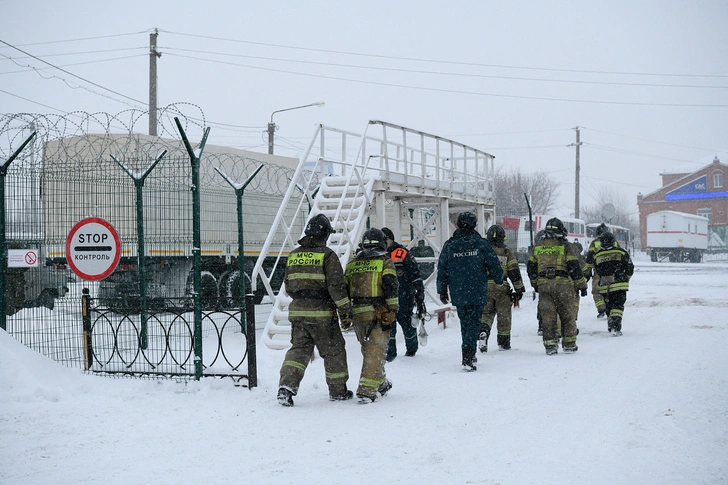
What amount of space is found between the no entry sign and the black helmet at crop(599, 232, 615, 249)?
775 cm

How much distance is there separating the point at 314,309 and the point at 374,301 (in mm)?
680

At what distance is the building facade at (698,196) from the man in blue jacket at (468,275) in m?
62.4

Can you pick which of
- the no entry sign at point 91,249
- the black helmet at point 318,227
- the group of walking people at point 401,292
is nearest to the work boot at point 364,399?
the group of walking people at point 401,292

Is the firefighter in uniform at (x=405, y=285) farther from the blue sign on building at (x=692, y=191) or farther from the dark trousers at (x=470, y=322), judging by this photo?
the blue sign on building at (x=692, y=191)

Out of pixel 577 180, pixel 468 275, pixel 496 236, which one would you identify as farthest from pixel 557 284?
pixel 577 180

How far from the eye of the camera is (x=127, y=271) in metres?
13.2

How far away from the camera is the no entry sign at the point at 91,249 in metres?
8.08

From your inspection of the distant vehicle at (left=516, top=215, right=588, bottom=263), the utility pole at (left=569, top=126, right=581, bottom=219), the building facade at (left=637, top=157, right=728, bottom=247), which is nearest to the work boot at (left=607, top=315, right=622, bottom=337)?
the distant vehicle at (left=516, top=215, right=588, bottom=263)

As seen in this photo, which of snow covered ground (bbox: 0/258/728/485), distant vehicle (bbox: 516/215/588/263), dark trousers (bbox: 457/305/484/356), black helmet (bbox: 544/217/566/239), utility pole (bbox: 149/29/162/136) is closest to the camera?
snow covered ground (bbox: 0/258/728/485)

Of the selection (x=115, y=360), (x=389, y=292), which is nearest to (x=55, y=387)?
(x=115, y=360)

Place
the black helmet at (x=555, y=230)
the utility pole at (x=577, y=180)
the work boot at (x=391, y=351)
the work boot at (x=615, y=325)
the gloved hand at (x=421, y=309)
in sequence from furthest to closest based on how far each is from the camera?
the utility pole at (x=577, y=180) < the work boot at (x=615, y=325) < the black helmet at (x=555, y=230) < the work boot at (x=391, y=351) < the gloved hand at (x=421, y=309)

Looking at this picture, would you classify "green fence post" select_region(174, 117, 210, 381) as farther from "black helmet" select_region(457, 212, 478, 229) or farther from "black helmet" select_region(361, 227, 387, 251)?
"black helmet" select_region(457, 212, 478, 229)

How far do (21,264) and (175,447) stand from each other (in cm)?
701

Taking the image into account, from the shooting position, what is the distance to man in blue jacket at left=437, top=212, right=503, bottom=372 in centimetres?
869
